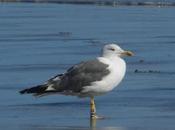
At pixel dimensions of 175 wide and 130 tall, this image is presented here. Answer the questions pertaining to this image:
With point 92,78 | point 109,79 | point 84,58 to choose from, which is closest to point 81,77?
point 92,78

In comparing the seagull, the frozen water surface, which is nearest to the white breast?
the seagull

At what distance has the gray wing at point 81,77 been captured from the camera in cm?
1182

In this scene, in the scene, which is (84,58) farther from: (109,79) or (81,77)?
(109,79)

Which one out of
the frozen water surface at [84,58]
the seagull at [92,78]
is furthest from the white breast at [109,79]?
the frozen water surface at [84,58]

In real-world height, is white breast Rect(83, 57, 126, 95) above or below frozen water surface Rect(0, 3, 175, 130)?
above

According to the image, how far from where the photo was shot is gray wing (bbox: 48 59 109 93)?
38.8 ft

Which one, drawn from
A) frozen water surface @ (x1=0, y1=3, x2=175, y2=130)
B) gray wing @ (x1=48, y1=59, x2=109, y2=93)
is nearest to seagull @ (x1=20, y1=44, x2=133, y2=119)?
gray wing @ (x1=48, y1=59, x2=109, y2=93)

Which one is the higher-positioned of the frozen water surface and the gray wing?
the gray wing

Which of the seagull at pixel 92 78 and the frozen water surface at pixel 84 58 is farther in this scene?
the seagull at pixel 92 78

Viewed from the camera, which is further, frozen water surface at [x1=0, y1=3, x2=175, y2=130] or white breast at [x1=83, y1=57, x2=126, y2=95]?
white breast at [x1=83, y1=57, x2=126, y2=95]

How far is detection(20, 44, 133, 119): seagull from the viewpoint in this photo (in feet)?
38.7

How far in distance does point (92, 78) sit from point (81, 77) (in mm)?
145

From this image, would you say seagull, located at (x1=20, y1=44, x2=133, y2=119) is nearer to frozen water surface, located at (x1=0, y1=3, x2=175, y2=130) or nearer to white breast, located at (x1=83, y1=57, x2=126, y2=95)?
white breast, located at (x1=83, y1=57, x2=126, y2=95)

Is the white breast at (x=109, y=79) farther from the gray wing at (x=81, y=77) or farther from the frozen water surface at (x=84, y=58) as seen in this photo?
the frozen water surface at (x=84, y=58)
